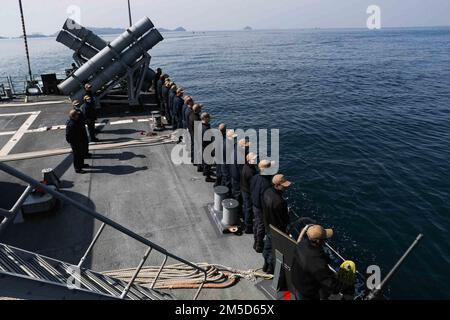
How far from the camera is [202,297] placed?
5.81 meters

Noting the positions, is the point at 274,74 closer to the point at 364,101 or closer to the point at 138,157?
the point at 364,101

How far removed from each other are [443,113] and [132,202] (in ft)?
82.4

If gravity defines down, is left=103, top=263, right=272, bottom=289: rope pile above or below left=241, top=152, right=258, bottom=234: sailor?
below

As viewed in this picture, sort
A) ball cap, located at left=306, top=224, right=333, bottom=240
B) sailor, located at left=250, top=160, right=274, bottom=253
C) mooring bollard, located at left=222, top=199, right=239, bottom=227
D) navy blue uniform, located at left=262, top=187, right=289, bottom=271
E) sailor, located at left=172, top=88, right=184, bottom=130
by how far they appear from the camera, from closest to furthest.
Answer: ball cap, located at left=306, top=224, right=333, bottom=240 < navy blue uniform, located at left=262, top=187, right=289, bottom=271 < sailor, located at left=250, top=160, right=274, bottom=253 < mooring bollard, located at left=222, top=199, right=239, bottom=227 < sailor, located at left=172, top=88, right=184, bottom=130

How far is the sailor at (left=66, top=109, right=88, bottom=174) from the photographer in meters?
10.0

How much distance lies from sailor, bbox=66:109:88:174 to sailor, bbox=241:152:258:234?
5.82m

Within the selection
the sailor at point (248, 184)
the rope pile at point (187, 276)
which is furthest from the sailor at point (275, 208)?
the sailor at point (248, 184)

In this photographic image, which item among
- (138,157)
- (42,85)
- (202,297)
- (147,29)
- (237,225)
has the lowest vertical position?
(202,297)

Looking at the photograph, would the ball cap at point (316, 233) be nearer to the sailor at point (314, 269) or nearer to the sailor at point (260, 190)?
the sailor at point (314, 269)

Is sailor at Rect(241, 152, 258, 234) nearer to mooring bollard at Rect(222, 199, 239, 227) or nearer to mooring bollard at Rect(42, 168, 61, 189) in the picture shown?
mooring bollard at Rect(222, 199, 239, 227)

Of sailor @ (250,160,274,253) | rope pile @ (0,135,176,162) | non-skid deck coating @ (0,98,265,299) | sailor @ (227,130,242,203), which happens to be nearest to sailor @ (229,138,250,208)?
sailor @ (227,130,242,203)

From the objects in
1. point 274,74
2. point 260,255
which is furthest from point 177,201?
point 274,74

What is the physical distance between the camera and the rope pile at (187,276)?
6051 millimetres

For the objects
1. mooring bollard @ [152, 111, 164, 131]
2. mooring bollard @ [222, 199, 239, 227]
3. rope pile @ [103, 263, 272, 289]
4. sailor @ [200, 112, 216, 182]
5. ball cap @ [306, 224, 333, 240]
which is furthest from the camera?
mooring bollard @ [152, 111, 164, 131]
